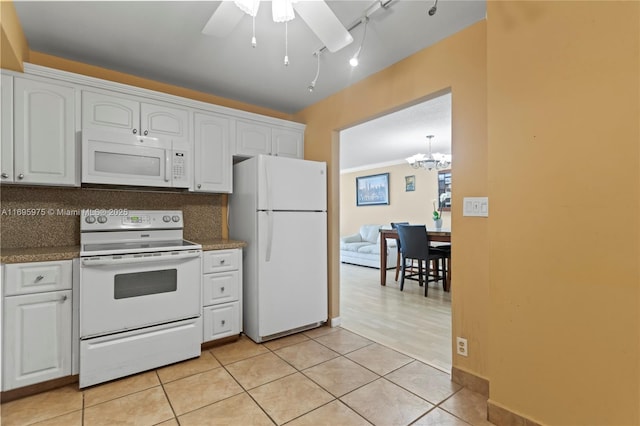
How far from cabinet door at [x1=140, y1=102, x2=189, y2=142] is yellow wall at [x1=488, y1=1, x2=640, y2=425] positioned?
239 cm

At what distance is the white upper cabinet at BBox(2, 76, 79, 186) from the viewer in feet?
6.71

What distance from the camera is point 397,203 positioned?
7.25 metres

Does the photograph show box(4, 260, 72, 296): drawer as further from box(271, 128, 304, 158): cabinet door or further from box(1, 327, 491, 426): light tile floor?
box(271, 128, 304, 158): cabinet door

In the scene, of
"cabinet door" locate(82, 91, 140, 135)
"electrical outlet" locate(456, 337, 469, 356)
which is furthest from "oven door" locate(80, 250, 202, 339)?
"electrical outlet" locate(456, 337, 469, 356)

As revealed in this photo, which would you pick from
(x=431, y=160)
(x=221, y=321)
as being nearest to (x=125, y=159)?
(x=221, y=321)

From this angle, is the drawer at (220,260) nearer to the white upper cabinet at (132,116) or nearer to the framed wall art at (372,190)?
the white upper cabinet at (132,116)

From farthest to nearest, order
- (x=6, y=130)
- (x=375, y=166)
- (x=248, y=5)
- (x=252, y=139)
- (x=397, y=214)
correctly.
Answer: (x=375, y=166), (x=397, y=214), (x=252, y=139), (x=6, y=130), (x=248, y=5)

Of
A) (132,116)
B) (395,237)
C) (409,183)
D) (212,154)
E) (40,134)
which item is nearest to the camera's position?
Answer: (40,134)

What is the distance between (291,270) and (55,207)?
196 cm

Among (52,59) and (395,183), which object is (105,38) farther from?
(395,183)

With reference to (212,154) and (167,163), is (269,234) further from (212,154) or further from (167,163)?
(167,163)

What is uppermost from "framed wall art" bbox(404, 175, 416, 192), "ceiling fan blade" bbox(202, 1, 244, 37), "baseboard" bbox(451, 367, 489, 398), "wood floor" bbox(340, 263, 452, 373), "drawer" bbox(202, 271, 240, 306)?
"ceiling fan blade" bbox(202, 1, 244, 37)

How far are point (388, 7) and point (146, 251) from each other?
227 centimetres

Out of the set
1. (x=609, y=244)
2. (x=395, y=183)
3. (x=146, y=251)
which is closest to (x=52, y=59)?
(x=146, y=251)
